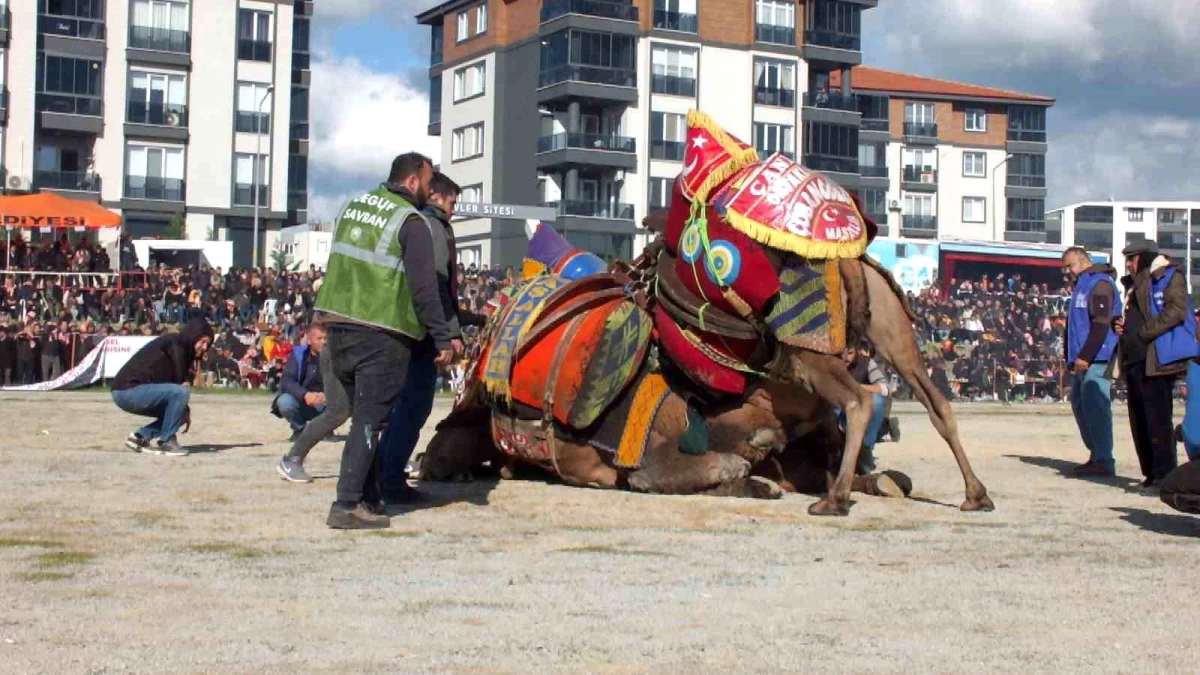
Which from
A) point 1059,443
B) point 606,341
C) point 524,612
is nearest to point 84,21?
point 1059,443

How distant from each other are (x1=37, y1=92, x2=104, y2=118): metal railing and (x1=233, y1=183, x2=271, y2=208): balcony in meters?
6.34

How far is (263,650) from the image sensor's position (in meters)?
5.62

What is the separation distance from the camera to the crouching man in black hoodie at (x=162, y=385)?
47.3 feet

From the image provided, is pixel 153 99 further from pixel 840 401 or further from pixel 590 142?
pixel 840 401

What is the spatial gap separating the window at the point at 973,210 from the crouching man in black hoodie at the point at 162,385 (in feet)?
283

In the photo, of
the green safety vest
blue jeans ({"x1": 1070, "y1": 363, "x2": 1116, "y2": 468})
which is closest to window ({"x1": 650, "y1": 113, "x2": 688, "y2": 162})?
blue jeans ({"x1": 1070, "y1": 363, "x2": 1116, "y2": 468})

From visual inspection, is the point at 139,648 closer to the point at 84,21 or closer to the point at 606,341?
the point at 606,341

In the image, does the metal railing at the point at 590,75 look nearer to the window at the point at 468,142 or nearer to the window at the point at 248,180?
the window at the point at 468,142

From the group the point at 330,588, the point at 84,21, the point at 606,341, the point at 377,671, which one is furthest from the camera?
the point at 84,21

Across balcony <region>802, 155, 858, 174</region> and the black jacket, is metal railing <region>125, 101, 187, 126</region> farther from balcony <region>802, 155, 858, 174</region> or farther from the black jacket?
the black jacket

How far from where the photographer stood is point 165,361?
48.3ft

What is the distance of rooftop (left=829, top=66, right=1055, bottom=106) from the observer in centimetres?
9375

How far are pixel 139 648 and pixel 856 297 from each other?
5.78 metres

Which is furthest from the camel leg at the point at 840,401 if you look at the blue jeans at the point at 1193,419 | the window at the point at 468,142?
the window at the point at 468,142
